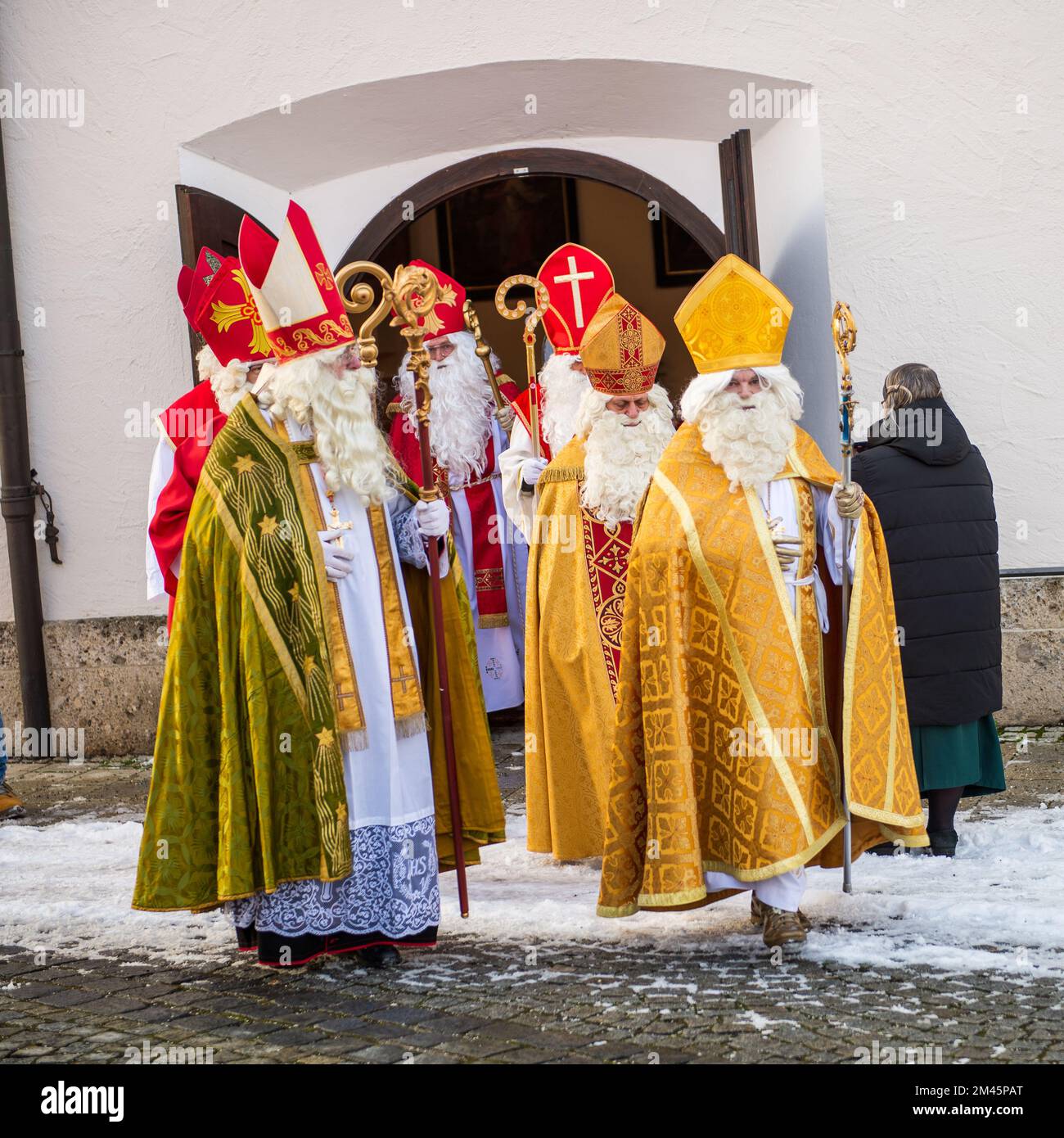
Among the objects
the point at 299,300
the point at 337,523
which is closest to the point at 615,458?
the point at 337,523

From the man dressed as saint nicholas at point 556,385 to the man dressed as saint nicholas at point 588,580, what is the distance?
1.34 ft

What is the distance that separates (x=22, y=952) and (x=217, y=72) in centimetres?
548

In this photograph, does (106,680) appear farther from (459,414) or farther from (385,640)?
(385,640)

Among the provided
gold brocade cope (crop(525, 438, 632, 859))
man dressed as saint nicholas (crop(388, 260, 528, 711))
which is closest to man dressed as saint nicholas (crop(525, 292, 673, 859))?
gold brocade cope (crop(525, 438, 632, 859))

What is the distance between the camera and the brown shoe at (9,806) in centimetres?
743

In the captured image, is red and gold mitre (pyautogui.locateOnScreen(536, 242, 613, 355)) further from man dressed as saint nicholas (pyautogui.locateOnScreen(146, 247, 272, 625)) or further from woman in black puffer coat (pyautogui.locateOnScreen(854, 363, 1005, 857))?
woman in black puffer coat (pyautogui.locateOnScreen(854, 363, 1005, 857))

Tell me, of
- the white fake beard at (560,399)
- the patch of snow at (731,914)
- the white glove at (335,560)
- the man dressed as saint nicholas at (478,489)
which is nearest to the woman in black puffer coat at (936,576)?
the patch of snow at (731,914)

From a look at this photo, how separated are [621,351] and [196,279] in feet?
7.30

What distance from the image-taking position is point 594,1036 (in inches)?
150

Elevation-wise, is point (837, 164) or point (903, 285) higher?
point (837, 164)

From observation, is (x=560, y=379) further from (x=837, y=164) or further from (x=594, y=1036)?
(x=594, y=1036)
